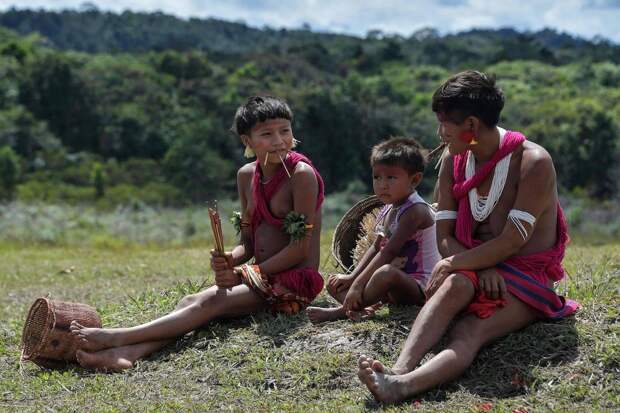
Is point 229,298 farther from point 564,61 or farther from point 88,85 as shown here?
point 564,61

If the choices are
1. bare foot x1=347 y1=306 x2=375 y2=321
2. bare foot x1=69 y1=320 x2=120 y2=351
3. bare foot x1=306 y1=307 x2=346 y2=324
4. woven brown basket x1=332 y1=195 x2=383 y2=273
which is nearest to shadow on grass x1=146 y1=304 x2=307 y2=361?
bare foot x1=306 y1=307 x2=346 y2=324

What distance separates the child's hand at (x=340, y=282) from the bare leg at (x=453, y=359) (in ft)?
2.82

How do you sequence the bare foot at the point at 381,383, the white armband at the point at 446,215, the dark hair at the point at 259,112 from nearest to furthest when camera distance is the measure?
1. the bare foot at the point at 381,383
2. the white armband at the point at 446,215
3. the dark hair at the point at 259,112

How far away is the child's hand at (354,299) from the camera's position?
4.88 m

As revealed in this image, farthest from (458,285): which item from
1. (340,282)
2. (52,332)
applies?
(52,332)

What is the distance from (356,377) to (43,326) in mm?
1910

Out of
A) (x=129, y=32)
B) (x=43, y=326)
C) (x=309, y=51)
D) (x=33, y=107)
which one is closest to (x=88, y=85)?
(x=33, y=107)

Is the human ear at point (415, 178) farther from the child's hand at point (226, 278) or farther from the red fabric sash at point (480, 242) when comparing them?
the child's hand at point (226, 278)

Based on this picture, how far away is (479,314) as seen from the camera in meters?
4.32

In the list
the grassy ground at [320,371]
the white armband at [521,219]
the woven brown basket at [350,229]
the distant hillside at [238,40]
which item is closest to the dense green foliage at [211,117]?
the distant hillside at [238,40]

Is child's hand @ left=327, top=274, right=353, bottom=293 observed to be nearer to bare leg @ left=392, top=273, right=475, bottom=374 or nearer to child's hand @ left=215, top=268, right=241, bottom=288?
child's hand @ left=215, top=268, right=241, bottom=288

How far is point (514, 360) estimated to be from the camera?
4.37 meters

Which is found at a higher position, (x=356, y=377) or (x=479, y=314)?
(x=479, y=314)

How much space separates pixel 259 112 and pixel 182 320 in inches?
51.4
